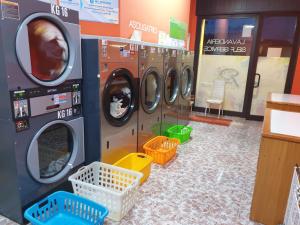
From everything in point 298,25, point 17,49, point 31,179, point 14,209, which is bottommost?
point 14,209

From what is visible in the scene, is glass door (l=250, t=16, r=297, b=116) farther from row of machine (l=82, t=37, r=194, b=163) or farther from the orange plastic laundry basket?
the orange plastic laundry basket

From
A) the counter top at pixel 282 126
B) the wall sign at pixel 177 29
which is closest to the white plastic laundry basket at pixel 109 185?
the counter top at pixel 282 126

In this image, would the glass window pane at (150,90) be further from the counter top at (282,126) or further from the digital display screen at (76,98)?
the counter top at (282,126)

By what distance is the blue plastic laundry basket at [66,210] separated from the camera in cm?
166

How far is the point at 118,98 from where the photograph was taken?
2363 millimetres

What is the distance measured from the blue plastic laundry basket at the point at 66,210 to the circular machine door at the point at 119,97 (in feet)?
2.49

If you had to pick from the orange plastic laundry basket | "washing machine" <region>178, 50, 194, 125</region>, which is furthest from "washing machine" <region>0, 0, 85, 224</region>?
"washing machine" <region>178, 50, 194, 125</region>

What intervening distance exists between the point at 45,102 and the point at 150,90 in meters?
1.56

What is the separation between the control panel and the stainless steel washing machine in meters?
0.23

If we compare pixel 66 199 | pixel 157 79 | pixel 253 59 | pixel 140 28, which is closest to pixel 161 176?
pixel 66 199

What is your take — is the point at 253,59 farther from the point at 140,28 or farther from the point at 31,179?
the point at 31,179

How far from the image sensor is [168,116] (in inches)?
140

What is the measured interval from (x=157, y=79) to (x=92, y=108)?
1253 mm

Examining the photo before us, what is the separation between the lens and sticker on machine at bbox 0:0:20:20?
52.1 inches
